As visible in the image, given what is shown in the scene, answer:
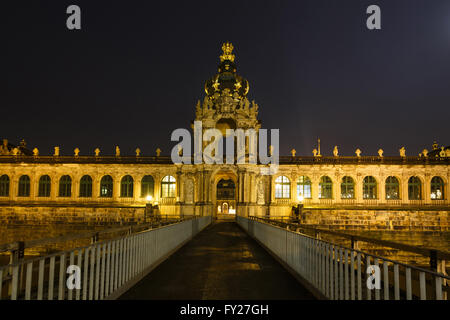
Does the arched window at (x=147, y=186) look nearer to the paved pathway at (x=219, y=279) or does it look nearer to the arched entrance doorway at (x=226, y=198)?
the arched entrance doorway at (x=226, y=198)

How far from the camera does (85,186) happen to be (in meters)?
48.3

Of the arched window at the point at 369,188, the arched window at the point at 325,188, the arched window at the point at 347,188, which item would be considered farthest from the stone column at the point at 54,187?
the arched window at the point at 369,188

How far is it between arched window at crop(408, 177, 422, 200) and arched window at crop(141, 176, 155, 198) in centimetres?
3270

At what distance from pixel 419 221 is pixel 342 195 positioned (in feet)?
39.5

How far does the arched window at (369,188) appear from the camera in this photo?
4675 cm

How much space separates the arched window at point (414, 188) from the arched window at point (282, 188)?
15.2 m

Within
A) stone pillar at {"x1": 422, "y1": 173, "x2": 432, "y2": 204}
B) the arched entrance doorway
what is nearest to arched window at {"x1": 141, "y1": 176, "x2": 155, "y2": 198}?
the arched entrance doorway

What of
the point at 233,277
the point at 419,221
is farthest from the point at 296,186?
the point at 233,277

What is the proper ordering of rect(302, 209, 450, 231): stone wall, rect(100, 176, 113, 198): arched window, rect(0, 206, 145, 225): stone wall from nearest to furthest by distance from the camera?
rect(302, 209, 450, 231): stone wall < rect(0, 206, 145, 225): stone wall < rect(100, 176, 113, 198): arched window

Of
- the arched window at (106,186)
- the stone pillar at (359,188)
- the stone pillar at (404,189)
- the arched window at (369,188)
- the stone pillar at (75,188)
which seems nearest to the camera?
the stone pillar at (404,189)

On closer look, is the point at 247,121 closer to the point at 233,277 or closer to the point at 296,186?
the point at 296,186

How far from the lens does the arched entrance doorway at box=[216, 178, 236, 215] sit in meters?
59.5

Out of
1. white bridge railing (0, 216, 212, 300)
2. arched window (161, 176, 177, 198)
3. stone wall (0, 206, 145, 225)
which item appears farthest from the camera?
arched window (161, 176, 177, 198)

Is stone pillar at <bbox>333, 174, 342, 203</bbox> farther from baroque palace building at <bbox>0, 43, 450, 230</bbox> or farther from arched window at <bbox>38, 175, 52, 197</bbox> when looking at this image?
arched window at <bbox>38, 175, 52, 197</bbox>
